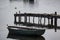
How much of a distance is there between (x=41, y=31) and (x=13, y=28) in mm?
4339

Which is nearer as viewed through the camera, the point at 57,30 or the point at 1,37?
the point at 1,37

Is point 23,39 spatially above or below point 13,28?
below

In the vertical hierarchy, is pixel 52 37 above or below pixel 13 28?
below

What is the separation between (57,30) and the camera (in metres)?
29.3

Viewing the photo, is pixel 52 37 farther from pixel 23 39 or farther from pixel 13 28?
pixel 13 28

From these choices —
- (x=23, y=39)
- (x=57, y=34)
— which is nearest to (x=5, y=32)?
(x=23, y=39)

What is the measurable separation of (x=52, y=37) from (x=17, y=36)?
5.75 meters

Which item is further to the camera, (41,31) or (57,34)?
(57,34)

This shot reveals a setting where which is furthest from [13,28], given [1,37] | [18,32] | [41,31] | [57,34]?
[57,34]

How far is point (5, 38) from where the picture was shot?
26281mm

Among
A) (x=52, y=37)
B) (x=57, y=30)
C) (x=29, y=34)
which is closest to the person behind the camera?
(x=29, y=34)

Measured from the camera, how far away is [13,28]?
25.6 metres

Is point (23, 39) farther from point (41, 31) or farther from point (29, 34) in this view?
point (41, 31)

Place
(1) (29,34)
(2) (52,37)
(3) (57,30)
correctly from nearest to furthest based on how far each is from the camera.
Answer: (1) (29,34)
(2) (52,37)
(3) (57,30)
